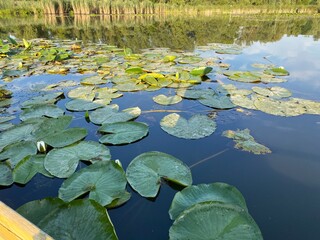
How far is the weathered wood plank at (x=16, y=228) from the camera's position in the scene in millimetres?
823

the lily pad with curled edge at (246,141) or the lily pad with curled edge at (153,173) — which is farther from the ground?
the lily pad with curled edge at (153,173)

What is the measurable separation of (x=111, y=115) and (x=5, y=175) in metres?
1.14

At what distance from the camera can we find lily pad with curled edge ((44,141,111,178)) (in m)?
1.79

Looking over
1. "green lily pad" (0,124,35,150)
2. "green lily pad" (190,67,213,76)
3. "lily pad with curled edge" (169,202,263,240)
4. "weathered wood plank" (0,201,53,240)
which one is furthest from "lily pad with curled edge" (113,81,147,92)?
"weathered wood plank" (0,201,53,240)

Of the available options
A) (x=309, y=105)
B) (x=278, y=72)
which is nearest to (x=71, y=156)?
(x=309, y=105)

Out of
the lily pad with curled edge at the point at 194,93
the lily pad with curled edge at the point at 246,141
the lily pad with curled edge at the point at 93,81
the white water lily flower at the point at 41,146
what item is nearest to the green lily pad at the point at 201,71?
the lily pad with curled edge at the point at 194,93

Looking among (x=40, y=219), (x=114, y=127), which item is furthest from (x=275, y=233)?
(x=114, y=127)

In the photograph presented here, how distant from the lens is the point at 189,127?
2.39 metres

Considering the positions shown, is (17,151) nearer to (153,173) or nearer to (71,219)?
(71,219)

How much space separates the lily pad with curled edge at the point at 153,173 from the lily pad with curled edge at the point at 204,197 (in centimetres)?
15

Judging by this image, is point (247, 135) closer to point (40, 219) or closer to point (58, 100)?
point (40, 219)

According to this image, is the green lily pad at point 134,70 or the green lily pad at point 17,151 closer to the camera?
the green lily pad at point 17,151

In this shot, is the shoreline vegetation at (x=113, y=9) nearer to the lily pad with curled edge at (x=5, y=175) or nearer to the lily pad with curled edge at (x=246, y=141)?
the lily pad with curled edge at (x=246, y=141)

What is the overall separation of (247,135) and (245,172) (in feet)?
1.82
